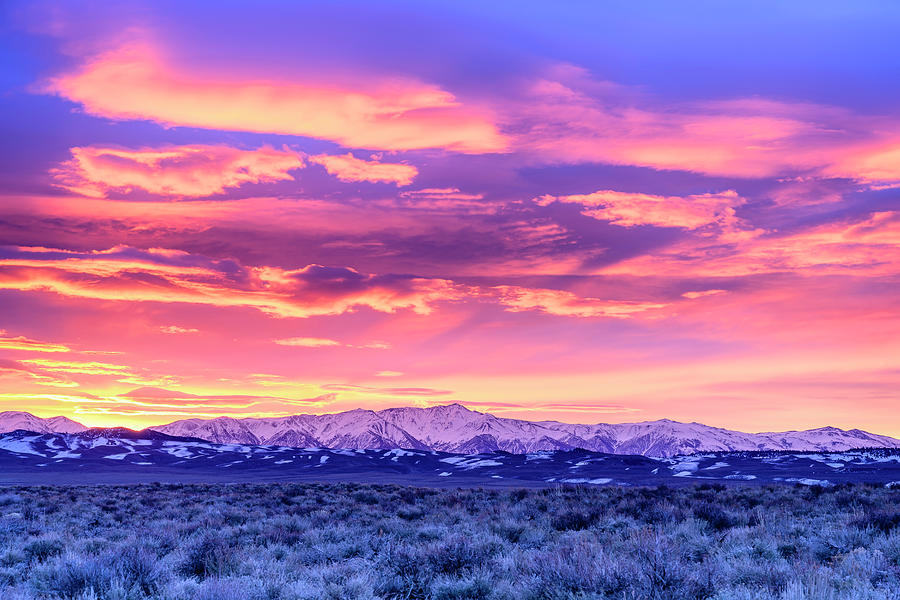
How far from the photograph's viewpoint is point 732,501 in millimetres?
23906

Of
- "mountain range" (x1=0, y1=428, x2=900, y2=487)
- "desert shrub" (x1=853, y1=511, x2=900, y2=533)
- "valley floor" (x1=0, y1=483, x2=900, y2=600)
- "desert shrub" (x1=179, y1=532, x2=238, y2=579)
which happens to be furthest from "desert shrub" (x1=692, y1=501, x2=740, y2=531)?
"mountain range" (x1=0, y1=428, x2=900, y2=487)

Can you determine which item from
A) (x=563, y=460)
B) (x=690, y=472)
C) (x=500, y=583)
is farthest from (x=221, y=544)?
(x=563, y=460)

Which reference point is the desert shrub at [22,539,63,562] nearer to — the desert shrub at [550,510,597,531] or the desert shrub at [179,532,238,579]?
the desert shrub at [179,532,238,579]

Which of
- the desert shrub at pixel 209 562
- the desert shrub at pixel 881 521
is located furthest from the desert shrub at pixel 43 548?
the desert shrub at pixel 881 521

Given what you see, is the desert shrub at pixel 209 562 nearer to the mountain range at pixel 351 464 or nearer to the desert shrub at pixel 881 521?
the desert shrub at pixel 881 521

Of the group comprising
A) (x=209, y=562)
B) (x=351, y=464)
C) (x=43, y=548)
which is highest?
(x=209, y=562)

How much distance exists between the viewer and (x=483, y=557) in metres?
11.3

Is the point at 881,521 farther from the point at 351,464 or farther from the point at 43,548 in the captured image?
the point at 351,464

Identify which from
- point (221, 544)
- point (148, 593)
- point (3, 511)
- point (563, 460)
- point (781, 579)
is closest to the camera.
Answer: point (781, 579)

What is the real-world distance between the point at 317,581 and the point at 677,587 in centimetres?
497

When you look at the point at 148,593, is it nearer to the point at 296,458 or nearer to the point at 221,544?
the point at 221,544

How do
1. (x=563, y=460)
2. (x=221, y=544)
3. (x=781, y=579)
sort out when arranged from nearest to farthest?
1. (x=781, y=579)
2. (x=221, y=544)
3. (x=563, y=460)

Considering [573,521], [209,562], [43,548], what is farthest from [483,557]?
[43,548]

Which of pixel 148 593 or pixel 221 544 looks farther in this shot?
pixel 221 544
